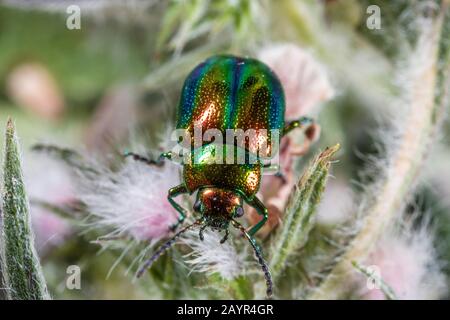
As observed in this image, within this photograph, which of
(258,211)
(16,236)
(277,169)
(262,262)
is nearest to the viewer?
(16,236)

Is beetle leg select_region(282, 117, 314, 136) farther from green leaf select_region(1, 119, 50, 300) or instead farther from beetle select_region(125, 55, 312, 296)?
green leaf select_region(1, 119, 50, 300)

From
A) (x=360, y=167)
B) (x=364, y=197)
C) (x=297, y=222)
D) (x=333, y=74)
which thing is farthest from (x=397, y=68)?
(x=297, y=222)

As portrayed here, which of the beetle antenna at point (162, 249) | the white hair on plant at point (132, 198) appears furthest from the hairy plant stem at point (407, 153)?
the white hair on plant at point (132, 198)

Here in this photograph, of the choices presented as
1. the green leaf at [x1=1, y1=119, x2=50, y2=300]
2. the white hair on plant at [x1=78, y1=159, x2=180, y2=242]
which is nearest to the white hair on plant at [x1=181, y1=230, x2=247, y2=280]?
the white hair on plant at [x1=78, y1=159, x2=180, y2=242]

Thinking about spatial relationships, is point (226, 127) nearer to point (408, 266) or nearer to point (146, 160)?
point (146, 160)

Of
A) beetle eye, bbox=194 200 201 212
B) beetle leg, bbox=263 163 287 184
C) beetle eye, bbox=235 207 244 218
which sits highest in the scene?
beetle leg, bbox=263 163 287 184

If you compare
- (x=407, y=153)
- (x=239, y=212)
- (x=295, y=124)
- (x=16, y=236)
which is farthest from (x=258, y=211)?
(x=16, y=236)

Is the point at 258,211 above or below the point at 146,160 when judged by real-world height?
below
